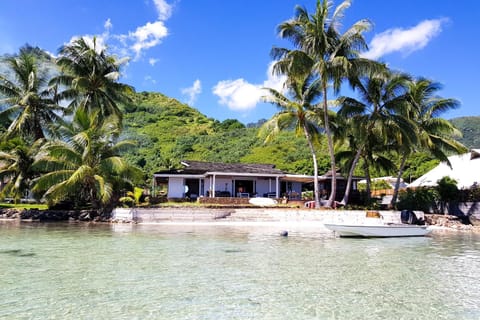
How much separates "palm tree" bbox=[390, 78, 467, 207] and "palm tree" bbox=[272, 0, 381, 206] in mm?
3938

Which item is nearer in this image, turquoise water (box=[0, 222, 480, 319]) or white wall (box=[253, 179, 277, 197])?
turquoise water (box=[0, 222, 480, 319])

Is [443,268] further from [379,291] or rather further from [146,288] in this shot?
[146,288]

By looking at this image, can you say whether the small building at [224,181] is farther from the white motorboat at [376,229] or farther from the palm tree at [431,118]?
the white motorboat at [376,229]

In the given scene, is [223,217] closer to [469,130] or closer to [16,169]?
[16,169]

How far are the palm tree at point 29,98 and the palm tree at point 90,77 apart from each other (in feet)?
4.09

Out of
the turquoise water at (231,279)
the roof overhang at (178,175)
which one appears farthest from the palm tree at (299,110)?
the turquoise water at (231,279)

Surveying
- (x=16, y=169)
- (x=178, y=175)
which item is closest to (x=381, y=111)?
(x=178, y=175)

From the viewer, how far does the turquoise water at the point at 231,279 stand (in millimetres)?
5344

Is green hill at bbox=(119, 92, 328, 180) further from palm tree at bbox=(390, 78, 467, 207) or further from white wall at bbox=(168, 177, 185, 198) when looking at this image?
palm tree at bbox=(390, 78, 467, 207)

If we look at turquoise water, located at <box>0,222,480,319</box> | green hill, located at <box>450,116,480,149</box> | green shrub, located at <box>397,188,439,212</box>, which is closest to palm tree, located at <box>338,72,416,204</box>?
green shrub, located at <box>397,188,439,212</box>

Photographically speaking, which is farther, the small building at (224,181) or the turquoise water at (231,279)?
the small building at (224,181)

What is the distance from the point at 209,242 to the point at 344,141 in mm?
15275

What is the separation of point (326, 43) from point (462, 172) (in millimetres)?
15001

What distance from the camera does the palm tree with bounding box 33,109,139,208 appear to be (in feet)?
59.1
